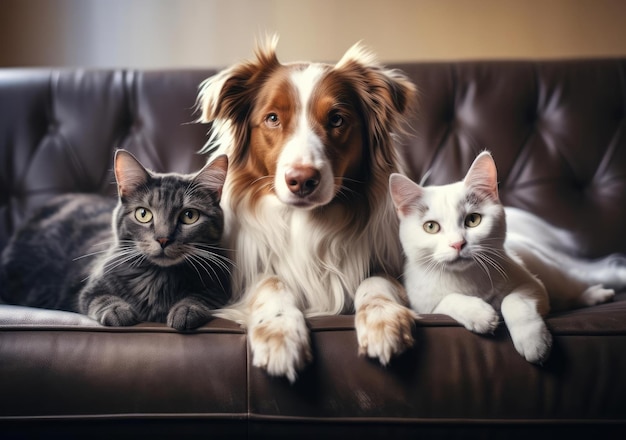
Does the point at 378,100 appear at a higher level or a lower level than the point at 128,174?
higher

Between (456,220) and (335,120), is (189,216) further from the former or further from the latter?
(456,220)

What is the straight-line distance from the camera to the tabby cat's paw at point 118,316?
1.27 meters

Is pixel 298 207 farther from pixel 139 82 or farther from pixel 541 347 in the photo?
pixel 139 82

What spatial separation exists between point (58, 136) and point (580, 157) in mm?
1885

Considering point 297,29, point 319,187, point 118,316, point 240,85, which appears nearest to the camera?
point 118,316

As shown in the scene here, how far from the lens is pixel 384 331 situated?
118 centimetres

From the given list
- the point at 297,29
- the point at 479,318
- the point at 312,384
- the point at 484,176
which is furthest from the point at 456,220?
the point at 297,29

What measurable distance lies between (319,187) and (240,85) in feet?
1.41

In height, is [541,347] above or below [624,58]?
below

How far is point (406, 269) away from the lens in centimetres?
151

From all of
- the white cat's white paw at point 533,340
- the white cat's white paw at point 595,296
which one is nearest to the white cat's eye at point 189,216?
the white cat's white paw at point 533,340

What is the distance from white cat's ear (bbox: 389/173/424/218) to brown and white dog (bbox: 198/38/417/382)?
131 millimetres

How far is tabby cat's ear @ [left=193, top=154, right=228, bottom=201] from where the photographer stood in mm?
1460

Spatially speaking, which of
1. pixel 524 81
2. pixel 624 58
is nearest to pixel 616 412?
pixel 524 81
